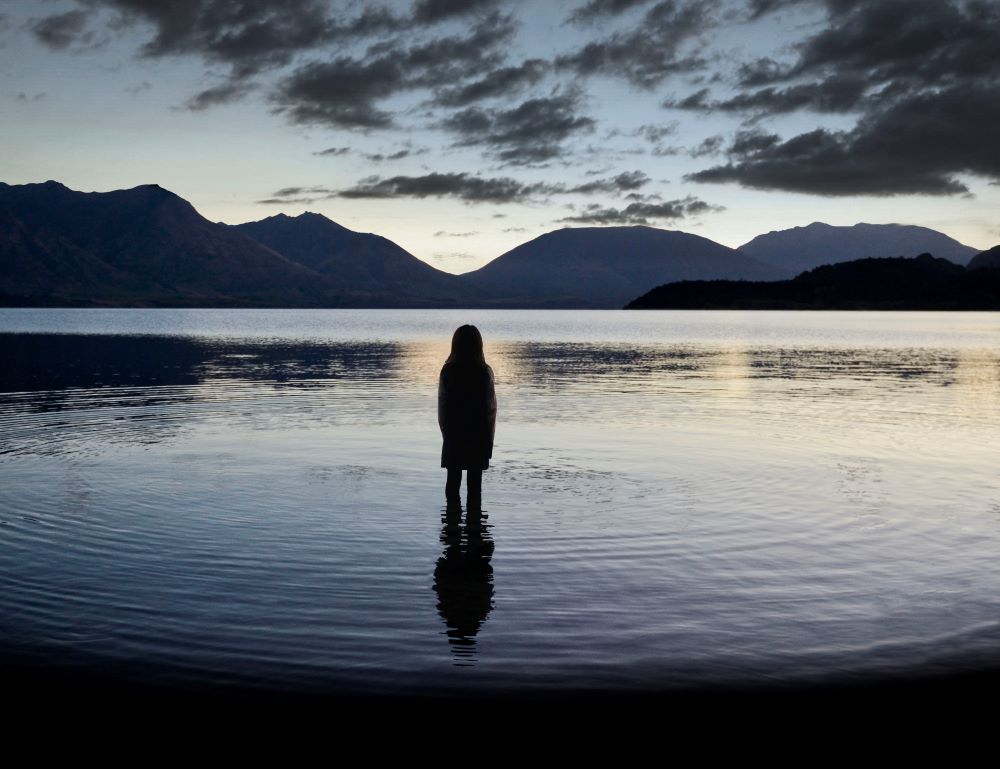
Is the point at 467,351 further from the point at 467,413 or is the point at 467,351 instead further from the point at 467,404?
the point at 467,413

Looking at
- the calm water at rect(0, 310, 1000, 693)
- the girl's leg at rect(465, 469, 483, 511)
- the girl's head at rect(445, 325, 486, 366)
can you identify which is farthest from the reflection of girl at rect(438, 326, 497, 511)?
the calm water at rect(0, 310, 1000, 693)

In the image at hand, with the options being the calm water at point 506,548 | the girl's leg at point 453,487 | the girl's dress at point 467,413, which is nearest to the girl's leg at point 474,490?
the girl's leg at point 453,487

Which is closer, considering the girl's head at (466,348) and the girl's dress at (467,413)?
the girl's head at (466,348)

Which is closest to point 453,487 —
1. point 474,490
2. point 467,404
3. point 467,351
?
point 474,490

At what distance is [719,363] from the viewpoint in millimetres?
56188

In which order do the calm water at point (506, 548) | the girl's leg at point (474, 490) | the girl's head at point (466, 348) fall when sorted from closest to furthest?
1. the calm water at point (506, 548)
2. the girl's head at point (466, 348)
3. the girl's leg at point (474, 490)

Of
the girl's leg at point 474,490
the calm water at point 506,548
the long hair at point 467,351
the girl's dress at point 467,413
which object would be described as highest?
the long hair at point 467,351

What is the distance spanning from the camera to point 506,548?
12117 mm

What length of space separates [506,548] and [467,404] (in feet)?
7.26

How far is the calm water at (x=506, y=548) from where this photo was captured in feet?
25.9

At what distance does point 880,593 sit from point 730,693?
3861mm

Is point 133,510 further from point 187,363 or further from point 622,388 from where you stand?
point 187,363

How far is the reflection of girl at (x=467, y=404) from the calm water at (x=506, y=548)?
112 centimetres

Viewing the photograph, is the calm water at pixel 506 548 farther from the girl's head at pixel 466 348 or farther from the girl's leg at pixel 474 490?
the girl's head at pixel 466 348
